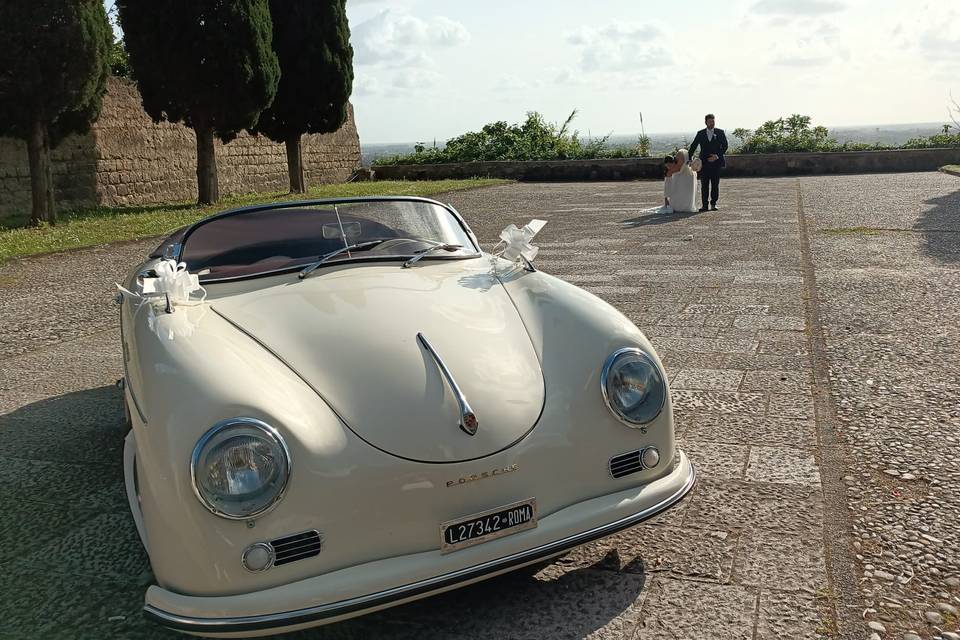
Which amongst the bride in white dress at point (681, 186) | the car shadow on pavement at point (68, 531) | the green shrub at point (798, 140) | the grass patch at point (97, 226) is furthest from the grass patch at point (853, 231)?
the green shrub at point (798, 140)

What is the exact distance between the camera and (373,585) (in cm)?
230

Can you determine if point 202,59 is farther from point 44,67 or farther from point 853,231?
point 853,231

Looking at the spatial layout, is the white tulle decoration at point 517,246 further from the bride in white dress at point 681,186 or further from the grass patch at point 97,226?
the bride in white dress at point 681,186

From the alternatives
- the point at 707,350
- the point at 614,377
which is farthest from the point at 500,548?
the point at 707,350

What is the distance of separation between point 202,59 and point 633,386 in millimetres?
14235

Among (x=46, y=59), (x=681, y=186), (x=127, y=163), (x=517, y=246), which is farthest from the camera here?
(x=127, y=163)

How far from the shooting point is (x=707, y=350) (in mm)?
5500

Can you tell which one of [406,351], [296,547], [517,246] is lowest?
[296,547]

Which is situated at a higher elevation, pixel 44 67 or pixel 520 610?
pixel 44 67

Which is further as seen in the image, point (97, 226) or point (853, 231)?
point (97, 226)

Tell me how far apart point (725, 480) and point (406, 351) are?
5.11 ft

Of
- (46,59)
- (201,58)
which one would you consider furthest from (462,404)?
(201,58)

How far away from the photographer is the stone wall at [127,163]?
14672mm

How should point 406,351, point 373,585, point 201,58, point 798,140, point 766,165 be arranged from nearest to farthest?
1. point 373,585
2. point 406,351
3. point 201,58
4. point 766,165
5. point 798,140
